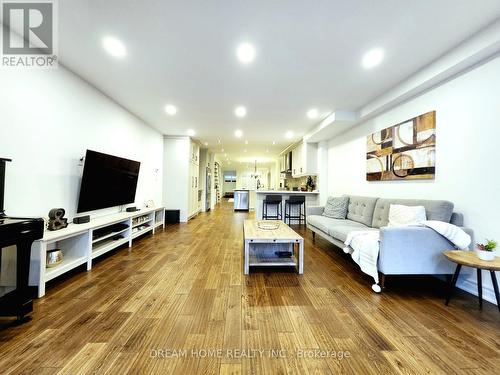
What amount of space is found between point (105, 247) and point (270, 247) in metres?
2.36

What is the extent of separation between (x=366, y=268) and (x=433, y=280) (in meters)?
0.99

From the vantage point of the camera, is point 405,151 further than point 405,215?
Yes

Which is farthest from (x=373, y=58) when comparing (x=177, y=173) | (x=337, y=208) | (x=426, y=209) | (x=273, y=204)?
(x=177, y=173)

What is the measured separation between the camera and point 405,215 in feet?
8.99

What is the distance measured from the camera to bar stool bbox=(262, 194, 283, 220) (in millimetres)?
6086

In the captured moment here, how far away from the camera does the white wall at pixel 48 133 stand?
2199 mm

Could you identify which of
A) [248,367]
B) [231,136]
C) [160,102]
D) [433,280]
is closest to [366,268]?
[433,280]

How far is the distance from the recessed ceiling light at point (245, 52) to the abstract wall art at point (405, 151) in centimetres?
242

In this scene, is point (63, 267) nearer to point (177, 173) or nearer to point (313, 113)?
point (177, 173)

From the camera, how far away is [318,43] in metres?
2.28

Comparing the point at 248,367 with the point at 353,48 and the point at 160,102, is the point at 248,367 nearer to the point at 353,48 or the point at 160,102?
the point at 353,48

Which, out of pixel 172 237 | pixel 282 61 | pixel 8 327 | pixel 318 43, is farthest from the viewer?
pixel 172 237

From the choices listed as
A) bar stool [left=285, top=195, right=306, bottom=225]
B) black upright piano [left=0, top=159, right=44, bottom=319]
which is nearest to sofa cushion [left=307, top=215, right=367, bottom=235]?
bar stool [left=285, top=195, right=306, bottom=225]

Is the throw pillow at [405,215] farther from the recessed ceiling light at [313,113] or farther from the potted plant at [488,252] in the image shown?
the recessed ceiling light at [313,113]
